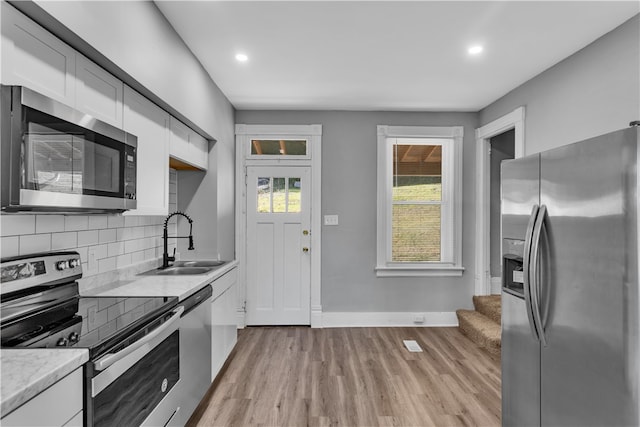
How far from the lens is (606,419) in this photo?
1.30 meters

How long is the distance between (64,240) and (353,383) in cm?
220

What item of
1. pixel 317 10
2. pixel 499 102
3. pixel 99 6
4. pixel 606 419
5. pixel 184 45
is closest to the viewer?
pixel 606 419

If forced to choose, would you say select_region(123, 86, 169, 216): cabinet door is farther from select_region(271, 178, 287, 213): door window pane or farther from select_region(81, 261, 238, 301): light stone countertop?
select_region(271, 178, 287, 213): door window pane

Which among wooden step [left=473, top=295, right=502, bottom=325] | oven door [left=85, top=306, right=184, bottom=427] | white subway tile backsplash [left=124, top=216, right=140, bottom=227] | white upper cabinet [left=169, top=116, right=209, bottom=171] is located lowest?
wooden step [left=473, top=295, right=502, bottom=325]

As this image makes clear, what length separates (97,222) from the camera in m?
2.09

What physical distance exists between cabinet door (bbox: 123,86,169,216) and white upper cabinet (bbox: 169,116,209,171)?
129mm

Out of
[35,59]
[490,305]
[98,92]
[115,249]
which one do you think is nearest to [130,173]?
[98,92]

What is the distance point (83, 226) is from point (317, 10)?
6.23ft

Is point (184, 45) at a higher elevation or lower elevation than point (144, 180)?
higher

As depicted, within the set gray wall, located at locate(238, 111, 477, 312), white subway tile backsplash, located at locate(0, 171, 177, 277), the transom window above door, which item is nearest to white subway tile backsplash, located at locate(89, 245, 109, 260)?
white subway tile backsplash, located at locate(0, 171, 177, 277)

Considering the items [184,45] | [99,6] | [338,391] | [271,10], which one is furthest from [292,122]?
[338,391]

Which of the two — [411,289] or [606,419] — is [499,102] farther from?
[606,419]

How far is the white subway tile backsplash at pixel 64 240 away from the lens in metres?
1.73

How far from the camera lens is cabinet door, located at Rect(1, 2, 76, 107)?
1.19 metres
